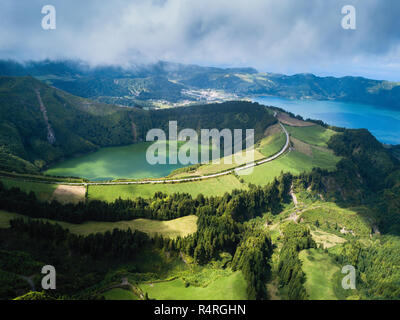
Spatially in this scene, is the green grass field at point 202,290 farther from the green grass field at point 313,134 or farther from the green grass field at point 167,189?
the green grass field at point 313,134

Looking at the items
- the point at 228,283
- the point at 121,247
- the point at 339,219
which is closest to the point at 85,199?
the point at 121,247

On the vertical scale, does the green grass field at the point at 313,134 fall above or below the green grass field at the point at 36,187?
above

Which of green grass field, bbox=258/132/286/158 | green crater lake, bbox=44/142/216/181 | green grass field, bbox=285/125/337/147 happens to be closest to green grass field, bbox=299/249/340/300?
green grass field, bbox=258/132/286/158

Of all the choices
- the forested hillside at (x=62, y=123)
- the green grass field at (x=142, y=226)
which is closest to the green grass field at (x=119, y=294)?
the green grass field at (x=142, y=226)

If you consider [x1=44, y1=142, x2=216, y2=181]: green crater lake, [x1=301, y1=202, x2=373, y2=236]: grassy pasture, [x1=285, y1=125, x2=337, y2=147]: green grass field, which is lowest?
[x1=301, y1=202, x2=373, y2=236]: grassy pasture

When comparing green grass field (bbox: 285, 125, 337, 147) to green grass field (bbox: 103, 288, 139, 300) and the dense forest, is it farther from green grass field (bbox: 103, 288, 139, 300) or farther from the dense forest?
green grass field (bbox: 103, 288, 139, 300)
